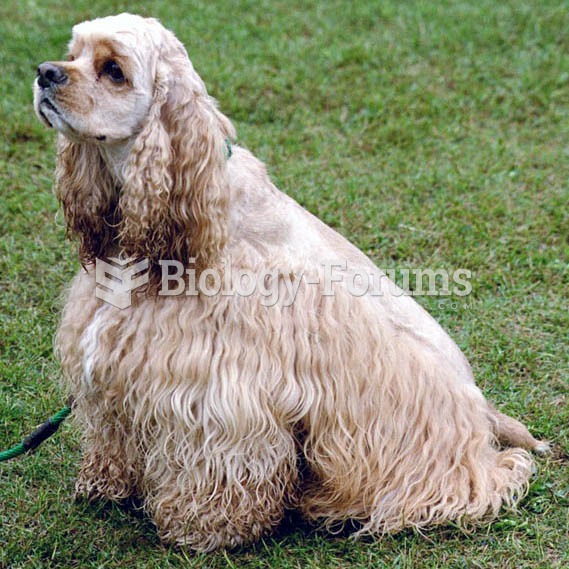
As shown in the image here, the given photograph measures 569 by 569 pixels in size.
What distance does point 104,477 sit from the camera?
4.13 metres

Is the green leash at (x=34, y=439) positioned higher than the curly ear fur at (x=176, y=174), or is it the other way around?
the curly ear fur at (x=176, y=174)

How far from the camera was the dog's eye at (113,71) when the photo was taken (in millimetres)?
3240

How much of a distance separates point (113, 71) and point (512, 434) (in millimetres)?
2447

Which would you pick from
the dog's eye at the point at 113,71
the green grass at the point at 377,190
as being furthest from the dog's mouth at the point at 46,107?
the green grass at the point at 377,190

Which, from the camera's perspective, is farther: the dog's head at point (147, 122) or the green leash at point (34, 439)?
the green leash at point (34, 439)

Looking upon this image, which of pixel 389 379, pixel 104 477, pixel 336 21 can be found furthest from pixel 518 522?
pixel 336 21

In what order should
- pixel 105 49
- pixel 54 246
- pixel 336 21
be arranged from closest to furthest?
pixel 105 49
pixel 54 246
pixel 336 21

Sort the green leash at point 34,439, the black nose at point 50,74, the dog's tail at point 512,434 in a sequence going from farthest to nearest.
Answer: the dog's tail at point 512,434
the green leash at point 34,439
the black nose at point 50,74

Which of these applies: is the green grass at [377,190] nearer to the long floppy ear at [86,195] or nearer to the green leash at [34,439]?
the green leash at [34,439]

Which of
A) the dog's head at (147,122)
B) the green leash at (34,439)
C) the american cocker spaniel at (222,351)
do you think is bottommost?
the green leash at (34,439)

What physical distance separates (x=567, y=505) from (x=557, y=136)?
4.24 meters

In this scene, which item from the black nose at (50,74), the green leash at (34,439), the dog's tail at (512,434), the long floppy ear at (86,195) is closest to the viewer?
the black nose at (50,74)

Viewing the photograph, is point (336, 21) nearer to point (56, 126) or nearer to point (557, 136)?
point (557, 136)

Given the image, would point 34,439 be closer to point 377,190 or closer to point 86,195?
point 86,195
